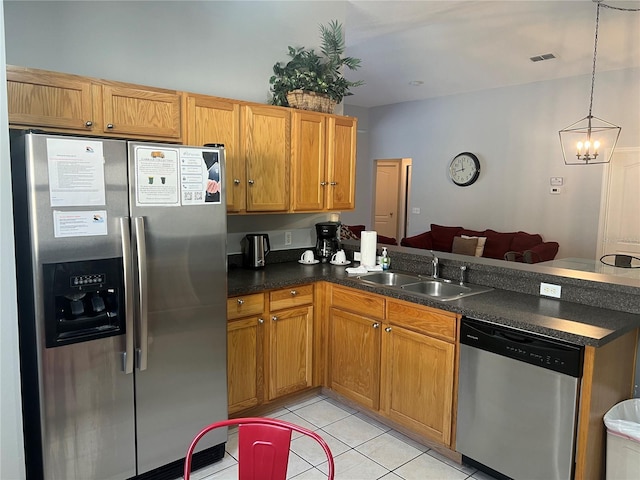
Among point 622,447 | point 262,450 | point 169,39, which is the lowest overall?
point 622,447

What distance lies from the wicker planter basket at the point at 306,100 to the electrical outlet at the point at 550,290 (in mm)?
1956

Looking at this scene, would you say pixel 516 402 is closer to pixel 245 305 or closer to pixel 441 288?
pixel 441 288

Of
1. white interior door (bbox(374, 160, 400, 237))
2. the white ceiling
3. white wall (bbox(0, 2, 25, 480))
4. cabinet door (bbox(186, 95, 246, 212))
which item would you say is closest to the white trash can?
cabinet door (bbox(186, 95, 246, 212))

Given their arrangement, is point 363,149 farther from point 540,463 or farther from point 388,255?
point 540,463

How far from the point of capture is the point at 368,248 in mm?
3398

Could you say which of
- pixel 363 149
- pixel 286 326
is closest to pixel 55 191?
pixel 286 326

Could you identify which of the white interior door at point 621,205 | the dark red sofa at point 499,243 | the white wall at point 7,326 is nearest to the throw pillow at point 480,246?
the dark red sofa at point 499,243

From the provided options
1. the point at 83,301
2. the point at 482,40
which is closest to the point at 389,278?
the point at 83,301

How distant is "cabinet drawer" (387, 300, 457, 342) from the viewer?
97.1 inches

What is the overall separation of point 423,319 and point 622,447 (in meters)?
1.05

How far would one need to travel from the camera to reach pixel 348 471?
Result: 8.15 ft

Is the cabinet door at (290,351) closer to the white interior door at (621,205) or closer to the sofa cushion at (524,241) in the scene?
the sofa cushion at (524,241)

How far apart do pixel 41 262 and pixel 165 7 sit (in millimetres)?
1917

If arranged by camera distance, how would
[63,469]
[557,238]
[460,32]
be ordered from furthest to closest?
1. [557,238]
2. [460,32]
3. [63,469]
